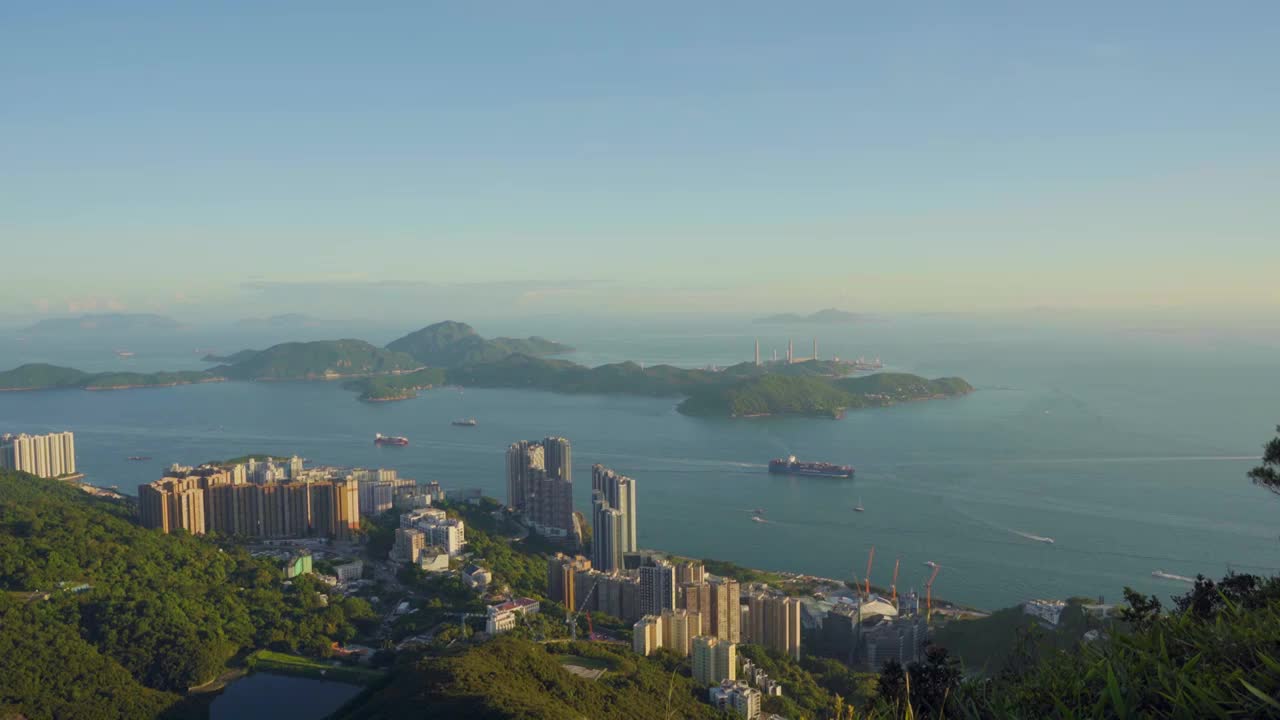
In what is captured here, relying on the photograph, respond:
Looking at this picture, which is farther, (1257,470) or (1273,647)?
(1257,470)

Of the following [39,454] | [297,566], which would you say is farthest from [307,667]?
[39,454]

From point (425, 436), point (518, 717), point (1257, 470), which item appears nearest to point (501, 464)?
point (425, 436)

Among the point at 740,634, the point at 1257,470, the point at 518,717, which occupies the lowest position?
the point at 740,634

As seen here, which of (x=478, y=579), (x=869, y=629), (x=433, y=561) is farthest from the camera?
(x=433, y=561)

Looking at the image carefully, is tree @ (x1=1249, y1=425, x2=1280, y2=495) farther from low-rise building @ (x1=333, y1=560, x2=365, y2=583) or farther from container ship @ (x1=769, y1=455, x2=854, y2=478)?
container ship @ (x1=769, y1=455, x2=854, y2=478)

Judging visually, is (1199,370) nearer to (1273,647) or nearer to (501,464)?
(501,464)

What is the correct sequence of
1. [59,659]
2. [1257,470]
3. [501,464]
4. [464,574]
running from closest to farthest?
[1257,470] → [59,659] → [464,574] → [501,464]

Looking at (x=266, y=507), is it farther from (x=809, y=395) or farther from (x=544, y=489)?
(x=809, y=395)
